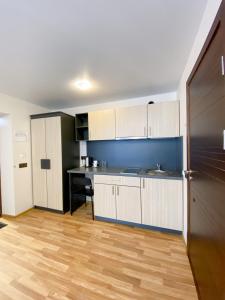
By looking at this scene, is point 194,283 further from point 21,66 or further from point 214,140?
point 21,66

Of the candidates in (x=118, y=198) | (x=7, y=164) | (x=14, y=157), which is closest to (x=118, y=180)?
(x=118, y=198)

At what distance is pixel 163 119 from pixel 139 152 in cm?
83

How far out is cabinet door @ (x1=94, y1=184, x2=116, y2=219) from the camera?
2686 millimetres

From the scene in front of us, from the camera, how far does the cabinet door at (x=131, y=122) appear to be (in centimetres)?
274

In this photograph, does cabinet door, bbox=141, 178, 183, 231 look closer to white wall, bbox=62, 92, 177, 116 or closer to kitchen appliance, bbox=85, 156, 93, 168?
kitchen appliance, bbox=85, 156, 93, 168

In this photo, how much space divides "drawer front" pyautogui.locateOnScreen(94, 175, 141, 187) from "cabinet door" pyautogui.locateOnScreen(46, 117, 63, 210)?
2.81 feet

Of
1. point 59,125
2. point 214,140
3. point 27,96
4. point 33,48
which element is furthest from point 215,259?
point 27,96

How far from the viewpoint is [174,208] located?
229 centimetres

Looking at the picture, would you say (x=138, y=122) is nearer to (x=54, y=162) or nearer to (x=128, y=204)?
(x=128, y=204)

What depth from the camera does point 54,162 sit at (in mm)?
3109

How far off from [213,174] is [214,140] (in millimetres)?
228

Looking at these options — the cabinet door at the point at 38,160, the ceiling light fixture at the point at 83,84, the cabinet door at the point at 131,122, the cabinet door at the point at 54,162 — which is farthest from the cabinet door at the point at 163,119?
the cabinet door at the point at 38,160

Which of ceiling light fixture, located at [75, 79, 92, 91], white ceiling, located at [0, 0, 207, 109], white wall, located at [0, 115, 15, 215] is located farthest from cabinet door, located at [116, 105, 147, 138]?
white wall, located at [0, 115, 15, 215]

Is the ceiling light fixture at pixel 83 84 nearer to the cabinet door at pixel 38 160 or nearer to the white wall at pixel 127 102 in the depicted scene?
the white wall at pixel 127 102
